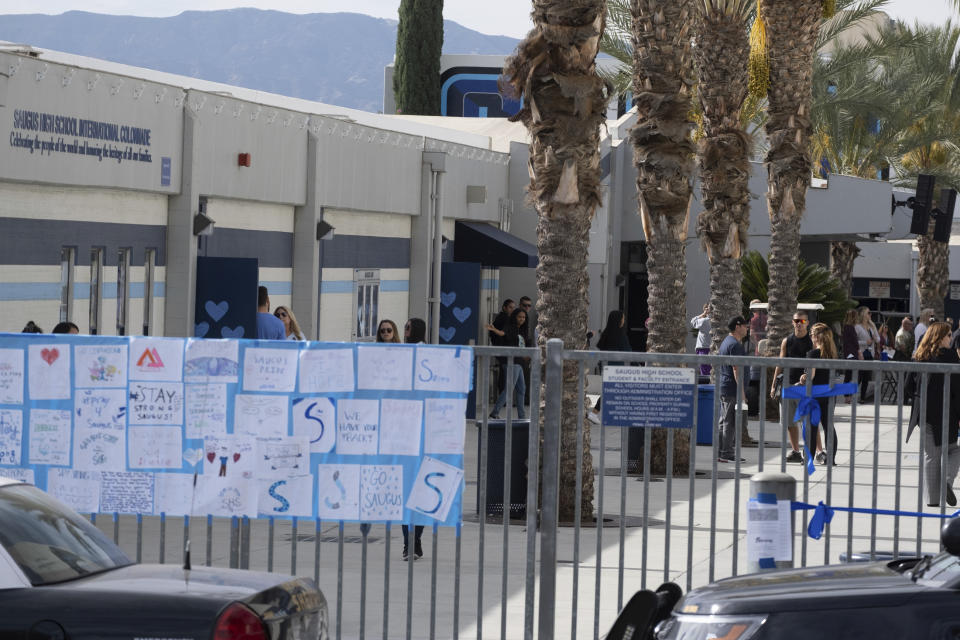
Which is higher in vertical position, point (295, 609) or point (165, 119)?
point (165, 119)

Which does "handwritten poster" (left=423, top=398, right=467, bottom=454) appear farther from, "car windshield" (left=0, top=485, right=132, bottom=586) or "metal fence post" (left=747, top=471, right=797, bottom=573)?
"car windshield" (left=0, top=485, right=132, bottom=586)

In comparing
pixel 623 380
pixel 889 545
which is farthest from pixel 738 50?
pixel 623 380

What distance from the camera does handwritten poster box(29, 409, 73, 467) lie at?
7801mm

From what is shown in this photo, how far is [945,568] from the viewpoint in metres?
5.09

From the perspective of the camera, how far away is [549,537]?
298 inches

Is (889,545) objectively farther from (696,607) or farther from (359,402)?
(696,607)

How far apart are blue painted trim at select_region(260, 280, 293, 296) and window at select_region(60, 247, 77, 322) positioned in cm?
476

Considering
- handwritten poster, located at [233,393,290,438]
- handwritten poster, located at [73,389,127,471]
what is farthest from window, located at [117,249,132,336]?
handwritten poster, located at [233,393,290,438]

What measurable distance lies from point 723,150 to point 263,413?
16658mm

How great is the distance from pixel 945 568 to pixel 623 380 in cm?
257

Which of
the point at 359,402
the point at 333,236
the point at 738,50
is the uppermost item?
the point at 738,50

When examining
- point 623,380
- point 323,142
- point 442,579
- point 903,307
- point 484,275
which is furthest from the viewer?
point 903,307

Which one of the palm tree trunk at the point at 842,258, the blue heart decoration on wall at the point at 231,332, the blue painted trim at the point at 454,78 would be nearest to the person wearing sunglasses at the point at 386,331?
the blue heart decoration on wall at the point at 231,332

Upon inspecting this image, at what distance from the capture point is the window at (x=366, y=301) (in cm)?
2478
